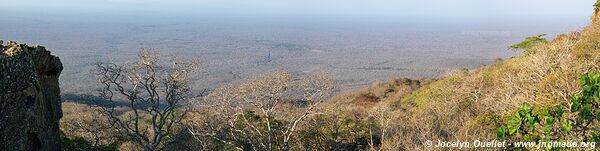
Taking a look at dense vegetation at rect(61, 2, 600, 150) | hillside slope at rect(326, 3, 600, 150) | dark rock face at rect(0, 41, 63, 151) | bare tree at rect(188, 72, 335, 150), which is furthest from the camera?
bare tree at rect(188, 72, 335, 150)

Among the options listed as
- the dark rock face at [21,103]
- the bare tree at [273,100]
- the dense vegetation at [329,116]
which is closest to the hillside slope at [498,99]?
the dense vegetation at [329,116]

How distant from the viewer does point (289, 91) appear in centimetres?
1186

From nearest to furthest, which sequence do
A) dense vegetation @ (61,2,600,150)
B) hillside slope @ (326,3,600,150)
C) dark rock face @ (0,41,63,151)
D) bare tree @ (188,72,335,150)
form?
dark rock face @ (0,41,63,151)
hillside slope @ (326,3,600,150)
dense vegetation @ (61,2,600,150)
bare tree @ (188,72,335,150)

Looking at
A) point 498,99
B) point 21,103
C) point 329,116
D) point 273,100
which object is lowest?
point 329,116

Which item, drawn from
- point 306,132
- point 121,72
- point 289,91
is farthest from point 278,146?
point 121,72

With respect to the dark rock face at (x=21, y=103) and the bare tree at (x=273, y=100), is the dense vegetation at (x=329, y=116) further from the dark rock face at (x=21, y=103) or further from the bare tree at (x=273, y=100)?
the dark rock face at (x=21, y=103)

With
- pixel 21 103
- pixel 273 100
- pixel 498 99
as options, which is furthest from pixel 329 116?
pixel 21 103

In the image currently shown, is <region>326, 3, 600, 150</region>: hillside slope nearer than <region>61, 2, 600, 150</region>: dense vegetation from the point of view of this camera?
Yes

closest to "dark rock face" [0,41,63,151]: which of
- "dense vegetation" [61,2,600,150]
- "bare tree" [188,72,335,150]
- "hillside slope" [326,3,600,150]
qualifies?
"bare tree" [188,72,335,150]

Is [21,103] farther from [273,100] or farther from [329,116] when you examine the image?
[329,116]

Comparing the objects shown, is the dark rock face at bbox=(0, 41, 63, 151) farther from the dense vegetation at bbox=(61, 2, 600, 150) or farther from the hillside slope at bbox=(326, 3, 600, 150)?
the hillside slope at bbox=(326, 3, 600, 150)

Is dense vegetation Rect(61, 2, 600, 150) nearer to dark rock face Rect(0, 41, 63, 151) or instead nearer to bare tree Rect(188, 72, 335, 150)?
bare tree Rect(188, 72, 335, 150)

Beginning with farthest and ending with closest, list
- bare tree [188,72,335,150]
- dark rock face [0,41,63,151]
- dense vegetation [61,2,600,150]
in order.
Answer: bare tree [188,72,335,150] < dense vegetation [61,2,600,150] < dark rock face [0,41,63,151]

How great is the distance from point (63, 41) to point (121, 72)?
397 ft
